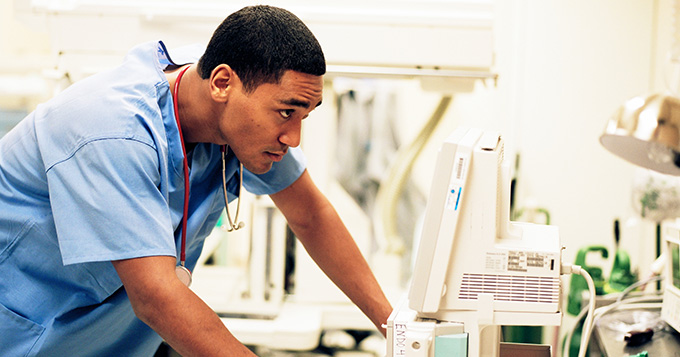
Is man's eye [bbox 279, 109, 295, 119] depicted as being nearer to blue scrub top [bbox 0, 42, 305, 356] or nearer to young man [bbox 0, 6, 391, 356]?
young man [bbox 0, 6, 391, 356]

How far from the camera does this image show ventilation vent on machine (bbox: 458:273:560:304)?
106 centimetres

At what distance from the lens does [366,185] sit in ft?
12.4

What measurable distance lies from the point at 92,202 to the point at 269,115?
1.03 feet

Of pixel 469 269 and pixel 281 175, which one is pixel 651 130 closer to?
pixel 469 269

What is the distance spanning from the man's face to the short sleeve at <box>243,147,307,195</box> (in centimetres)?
24

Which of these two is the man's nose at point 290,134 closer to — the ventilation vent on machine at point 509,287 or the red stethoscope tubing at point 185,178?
the red stethoscope tubing at point 185,178

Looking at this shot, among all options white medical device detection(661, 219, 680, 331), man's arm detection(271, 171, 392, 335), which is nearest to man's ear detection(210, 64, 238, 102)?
man's arm detection(271, 171, 392, 335)

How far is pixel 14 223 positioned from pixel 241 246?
8.01ft

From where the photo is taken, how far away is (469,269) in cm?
106

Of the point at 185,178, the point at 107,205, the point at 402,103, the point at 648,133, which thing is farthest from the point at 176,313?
the point at 402,103

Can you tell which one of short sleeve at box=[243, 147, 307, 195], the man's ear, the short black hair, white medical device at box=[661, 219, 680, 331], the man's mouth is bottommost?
white medical device at box=[661, 219, 680, 331]

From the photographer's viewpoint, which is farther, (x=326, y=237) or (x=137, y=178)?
(x=326, y=237)

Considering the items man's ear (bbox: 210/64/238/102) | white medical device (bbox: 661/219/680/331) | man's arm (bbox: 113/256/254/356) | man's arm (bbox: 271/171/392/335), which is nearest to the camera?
man's arm (bbox: 113/256/254/356)

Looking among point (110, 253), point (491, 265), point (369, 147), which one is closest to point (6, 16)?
point (369, 147)
